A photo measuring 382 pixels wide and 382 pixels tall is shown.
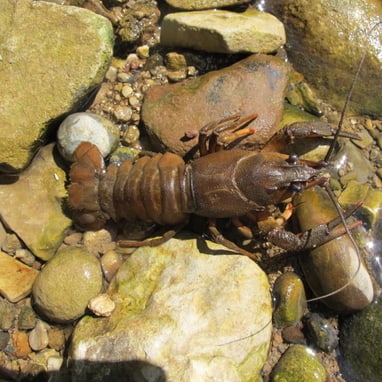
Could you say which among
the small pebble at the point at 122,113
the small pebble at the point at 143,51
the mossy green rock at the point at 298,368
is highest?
the small pebble at the point at 143,51

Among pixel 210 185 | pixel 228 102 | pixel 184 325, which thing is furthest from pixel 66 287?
pixel 228 102

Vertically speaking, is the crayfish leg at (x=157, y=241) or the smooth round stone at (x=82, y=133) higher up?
the smooth round stone at (x=82, y=133)

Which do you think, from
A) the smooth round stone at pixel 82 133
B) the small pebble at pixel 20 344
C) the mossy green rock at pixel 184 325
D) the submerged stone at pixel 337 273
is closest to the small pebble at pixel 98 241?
the mossy green rock at pixel 184 325

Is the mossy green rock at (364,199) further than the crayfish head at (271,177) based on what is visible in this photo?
Yes

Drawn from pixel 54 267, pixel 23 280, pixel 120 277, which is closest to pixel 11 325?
pixel 23 280

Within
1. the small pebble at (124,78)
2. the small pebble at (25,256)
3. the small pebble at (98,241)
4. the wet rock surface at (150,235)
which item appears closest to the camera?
the wet rock surface at (150,235)

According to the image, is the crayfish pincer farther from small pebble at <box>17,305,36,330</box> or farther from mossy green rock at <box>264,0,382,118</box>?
mossy green rock at <box>264,0,382,118</box>

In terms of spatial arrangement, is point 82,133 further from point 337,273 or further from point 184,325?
point 337,273

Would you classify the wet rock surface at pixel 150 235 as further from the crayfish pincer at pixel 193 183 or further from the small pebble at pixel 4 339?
the crayfish pincer at pixel 193 183
